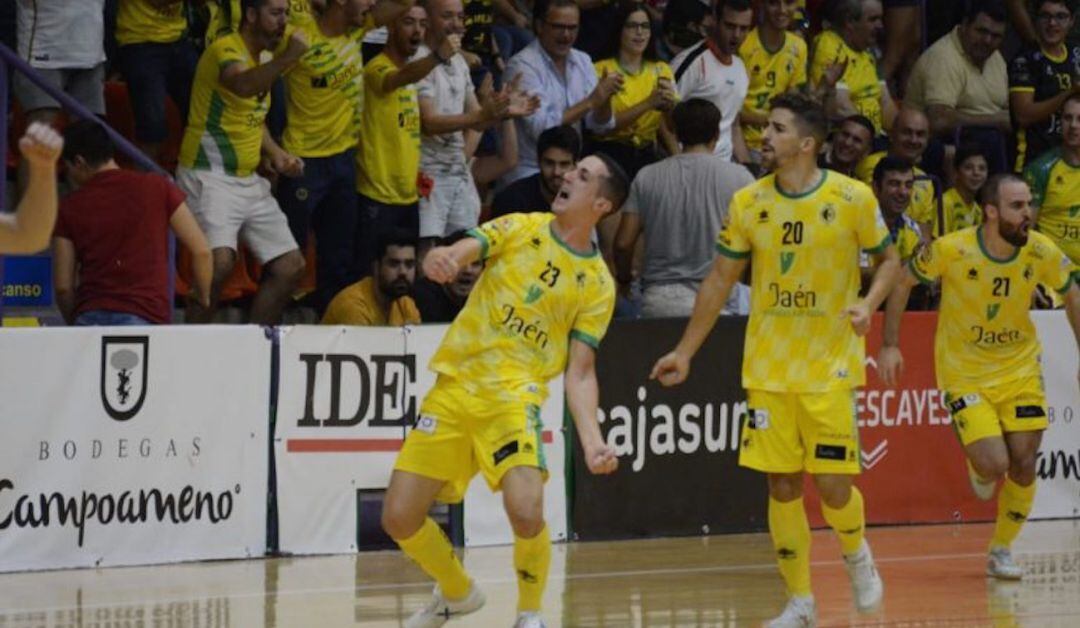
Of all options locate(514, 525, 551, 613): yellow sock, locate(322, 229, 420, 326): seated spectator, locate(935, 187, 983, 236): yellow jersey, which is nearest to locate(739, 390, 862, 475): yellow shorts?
locate(514, 525, 551, 613): yellow sock

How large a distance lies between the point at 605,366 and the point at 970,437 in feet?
9.44

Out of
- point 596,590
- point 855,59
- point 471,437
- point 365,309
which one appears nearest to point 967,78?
point 855,59

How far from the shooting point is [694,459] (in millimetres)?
15852

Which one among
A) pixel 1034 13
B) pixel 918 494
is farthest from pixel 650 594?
pixel 1034 13

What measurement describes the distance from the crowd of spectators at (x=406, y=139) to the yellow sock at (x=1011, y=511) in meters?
3.08

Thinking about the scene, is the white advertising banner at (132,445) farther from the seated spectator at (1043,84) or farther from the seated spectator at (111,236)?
the seated spectator at (1043,84)

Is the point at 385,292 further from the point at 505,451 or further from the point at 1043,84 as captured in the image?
the point at 1043,84

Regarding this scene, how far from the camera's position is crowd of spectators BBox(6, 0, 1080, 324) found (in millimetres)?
14703

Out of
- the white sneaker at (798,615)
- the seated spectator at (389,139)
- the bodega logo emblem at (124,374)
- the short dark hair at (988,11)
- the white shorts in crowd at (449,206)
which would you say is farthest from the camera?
the short dark hair at (988,11)

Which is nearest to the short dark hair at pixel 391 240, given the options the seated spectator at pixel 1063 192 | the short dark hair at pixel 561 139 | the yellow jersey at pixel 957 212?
the short dark hair at pixel 561 139

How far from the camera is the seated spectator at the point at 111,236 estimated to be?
44.7 feet

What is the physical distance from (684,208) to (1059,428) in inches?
146

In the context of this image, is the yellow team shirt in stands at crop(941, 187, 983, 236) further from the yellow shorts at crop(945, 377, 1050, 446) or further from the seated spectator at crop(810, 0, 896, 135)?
the yellow shorts at crop(945, 377, 1050, 446)

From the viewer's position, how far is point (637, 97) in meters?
17.5
